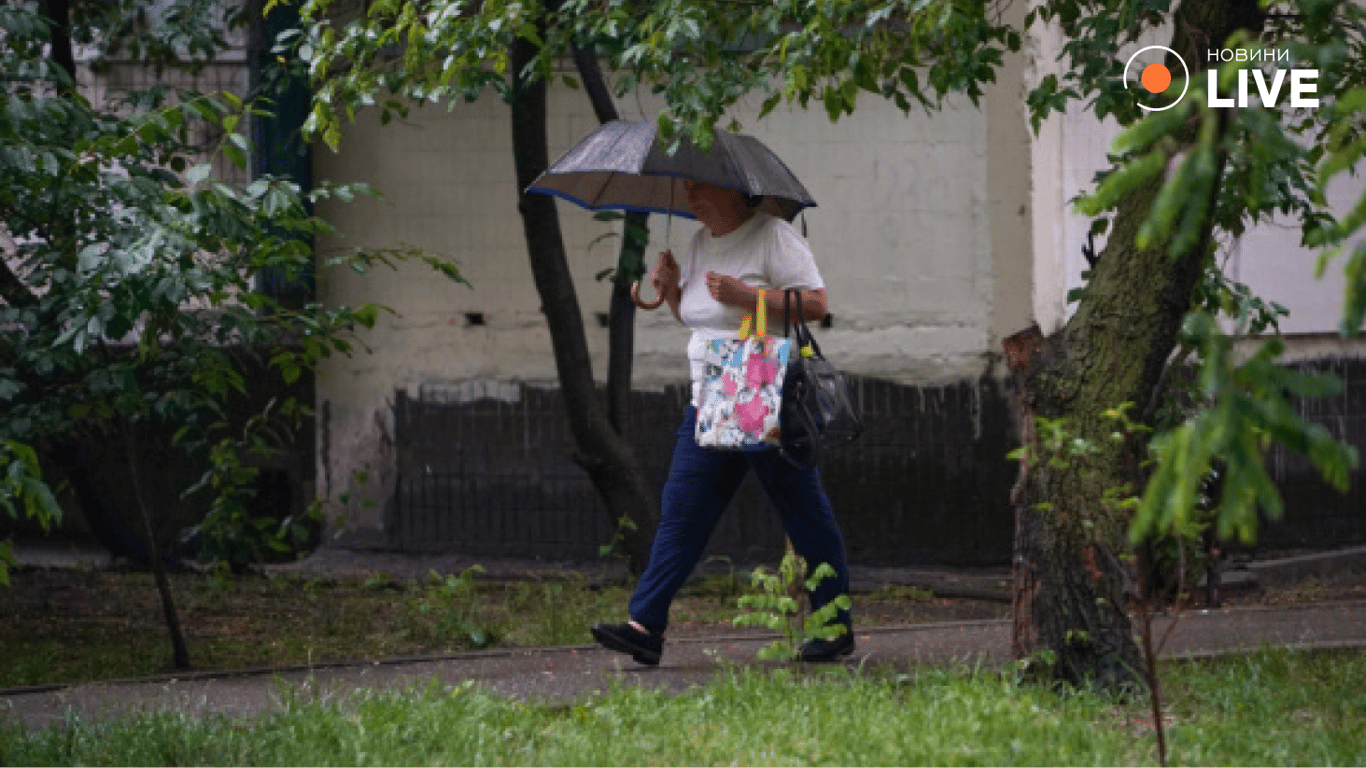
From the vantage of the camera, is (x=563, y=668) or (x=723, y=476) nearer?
(x=723, y=476)

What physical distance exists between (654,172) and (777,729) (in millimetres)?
2168

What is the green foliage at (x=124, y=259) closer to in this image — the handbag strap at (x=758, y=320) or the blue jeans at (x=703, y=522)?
the blue jeans at (x=703, y=522)

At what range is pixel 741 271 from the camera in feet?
20.2

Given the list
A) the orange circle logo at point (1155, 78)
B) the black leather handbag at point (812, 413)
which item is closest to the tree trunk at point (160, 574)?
the black leather handbag at point (812, 413)

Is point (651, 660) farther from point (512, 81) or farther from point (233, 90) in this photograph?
point (233, 90)

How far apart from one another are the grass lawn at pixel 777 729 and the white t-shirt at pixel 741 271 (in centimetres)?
123

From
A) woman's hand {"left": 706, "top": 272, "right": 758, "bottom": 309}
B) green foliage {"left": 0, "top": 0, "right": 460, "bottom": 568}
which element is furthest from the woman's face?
green foliage {"left": 0, "top": 0, "right": 460, "bottom": 568}

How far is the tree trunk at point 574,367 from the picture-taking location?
29.5ft

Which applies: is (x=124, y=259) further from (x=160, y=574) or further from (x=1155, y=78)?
(x=1155, y=78)

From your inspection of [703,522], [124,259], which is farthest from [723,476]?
[124,259]

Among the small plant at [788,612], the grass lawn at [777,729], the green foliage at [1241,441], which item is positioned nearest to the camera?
the green foliage at [1241,441]

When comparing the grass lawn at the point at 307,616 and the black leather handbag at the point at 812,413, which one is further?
the grass lawn at the point at 307,616

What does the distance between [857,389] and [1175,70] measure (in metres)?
5.05

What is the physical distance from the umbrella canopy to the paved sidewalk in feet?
5.63
